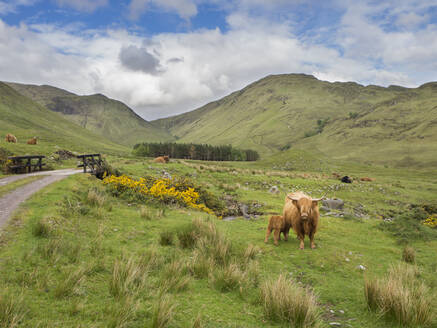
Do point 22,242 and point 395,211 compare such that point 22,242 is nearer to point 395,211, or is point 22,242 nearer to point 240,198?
point 240,198

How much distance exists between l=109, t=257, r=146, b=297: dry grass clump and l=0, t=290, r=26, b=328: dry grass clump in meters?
1.48

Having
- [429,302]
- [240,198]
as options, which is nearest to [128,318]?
[429,302]

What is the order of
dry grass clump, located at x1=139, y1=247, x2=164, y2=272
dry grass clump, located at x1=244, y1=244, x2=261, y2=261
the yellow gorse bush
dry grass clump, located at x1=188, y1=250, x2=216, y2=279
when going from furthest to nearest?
the yellow gorse bush → dry grass clump, located at x1=244, y1=244, x2=261, y2=261 → dry grass clump, located at x1=188, y1=250, x2=216, y2=279 → dry grass clump, located at x1=139, y1=247, x2=164, y2=272

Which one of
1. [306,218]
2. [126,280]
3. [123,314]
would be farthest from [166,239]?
[306,218]

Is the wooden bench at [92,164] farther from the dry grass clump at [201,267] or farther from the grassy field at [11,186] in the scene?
the dry grass clump at [201,267]

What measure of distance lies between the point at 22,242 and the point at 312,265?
329 inches

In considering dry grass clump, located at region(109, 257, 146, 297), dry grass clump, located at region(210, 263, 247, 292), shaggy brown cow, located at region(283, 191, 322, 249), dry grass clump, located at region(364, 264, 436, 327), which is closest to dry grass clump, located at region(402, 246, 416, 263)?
shaggy brown cow, located at region(283, 191, 322, 249)

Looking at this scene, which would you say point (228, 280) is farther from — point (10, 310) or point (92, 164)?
point (92, 164)

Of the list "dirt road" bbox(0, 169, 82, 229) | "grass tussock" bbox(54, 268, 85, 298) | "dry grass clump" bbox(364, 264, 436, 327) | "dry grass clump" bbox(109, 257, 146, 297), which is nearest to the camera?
"dry grass clump" bbox(364, 264, 436, 327)

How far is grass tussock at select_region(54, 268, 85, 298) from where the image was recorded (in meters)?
4.57

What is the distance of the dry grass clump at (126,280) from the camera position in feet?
16.1

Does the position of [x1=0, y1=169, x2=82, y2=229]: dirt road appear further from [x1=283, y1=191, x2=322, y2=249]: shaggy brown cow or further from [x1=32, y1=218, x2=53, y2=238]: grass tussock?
[x1=283, y1=191, x2=322, y2=249]: shaggy brown cow

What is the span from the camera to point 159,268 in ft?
21.2

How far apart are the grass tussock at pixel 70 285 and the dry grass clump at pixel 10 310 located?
599mm
